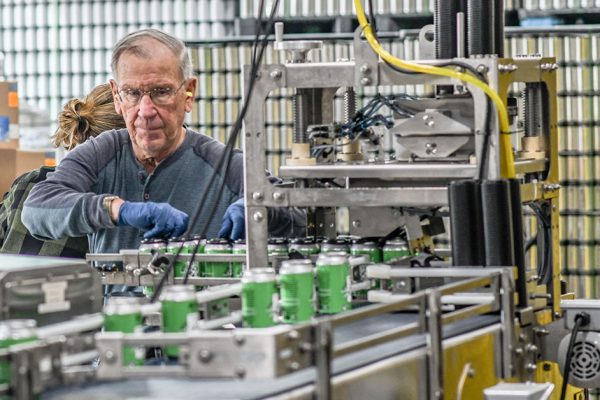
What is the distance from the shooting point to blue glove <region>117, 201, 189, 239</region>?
3766mm

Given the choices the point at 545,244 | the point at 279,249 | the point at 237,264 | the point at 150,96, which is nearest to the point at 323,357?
the point at 279,249

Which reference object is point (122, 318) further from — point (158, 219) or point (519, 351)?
point (158, 219)

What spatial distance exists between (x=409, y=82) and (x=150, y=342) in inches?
47.7

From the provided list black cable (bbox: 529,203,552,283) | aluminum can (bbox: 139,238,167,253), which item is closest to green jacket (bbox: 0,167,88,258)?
aluminum can (bbox: 139,238,167,253)

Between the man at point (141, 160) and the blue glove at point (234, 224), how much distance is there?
49 centimetres

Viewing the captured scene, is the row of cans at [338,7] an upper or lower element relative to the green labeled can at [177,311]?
upper

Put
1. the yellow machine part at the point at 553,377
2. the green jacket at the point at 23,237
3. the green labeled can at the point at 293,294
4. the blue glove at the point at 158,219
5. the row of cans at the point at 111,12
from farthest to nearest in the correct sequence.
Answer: the row of cans at the point at 111,12, the green jacket at the point at 23,237, the blue glove at the point at 158,219, the yellow machine part at the point at 553,377, the green labeled can at the point at 293,294

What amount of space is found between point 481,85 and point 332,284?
60 cm

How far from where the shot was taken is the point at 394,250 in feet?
10.8

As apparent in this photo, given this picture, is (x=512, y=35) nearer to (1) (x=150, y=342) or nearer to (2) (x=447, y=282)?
(2) (x=447, y=282)

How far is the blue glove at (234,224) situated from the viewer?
12.0ft

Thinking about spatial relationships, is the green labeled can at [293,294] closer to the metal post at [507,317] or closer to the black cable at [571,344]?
the metal post at [507,317]

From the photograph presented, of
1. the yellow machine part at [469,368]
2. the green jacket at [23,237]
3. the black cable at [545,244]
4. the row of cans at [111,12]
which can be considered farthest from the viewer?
the row of cans at [111,12]

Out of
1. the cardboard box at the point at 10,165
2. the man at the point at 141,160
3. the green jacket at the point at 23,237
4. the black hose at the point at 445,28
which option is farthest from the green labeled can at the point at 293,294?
the cardboard box at the point at 10,165
